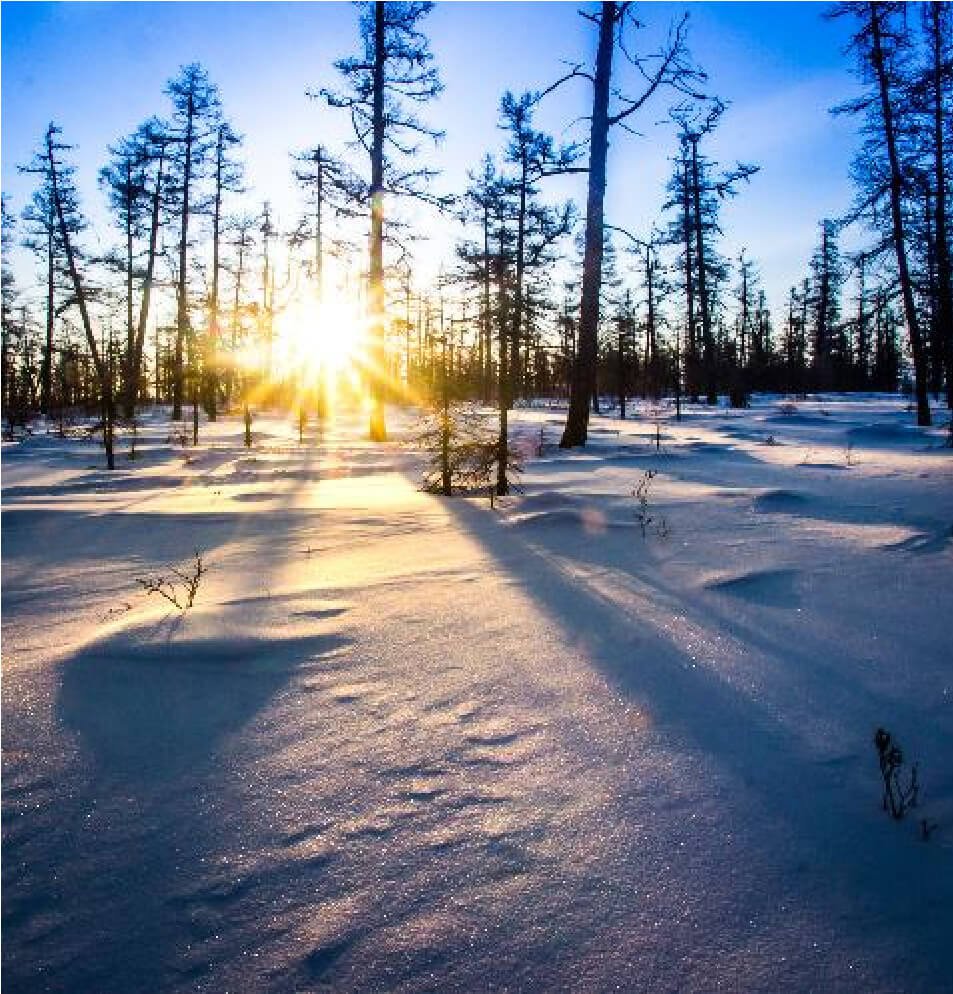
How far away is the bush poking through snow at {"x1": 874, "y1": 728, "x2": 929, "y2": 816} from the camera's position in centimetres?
126

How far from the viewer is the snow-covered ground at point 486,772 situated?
3.23 feet

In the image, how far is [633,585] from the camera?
2816 mm

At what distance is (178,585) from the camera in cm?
306

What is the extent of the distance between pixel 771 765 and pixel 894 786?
0.79 ft

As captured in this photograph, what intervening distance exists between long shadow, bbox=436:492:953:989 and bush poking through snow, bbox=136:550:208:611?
1533mm

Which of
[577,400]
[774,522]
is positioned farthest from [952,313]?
[774,522]

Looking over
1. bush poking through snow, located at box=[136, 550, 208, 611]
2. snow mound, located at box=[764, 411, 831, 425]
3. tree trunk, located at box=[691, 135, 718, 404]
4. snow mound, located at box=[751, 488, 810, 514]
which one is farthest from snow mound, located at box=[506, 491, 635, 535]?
tree trunk, located at box=[691, 135, 718, 404]

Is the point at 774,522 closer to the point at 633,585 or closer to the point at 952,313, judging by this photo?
the point at 633,585

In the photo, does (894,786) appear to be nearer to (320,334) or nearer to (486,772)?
(486,772)

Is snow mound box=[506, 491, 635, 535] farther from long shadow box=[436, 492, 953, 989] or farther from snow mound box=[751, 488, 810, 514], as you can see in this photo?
long shadow box=[436, 492, 953, 989]

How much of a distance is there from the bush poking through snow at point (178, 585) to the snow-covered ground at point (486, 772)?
2.8 inches

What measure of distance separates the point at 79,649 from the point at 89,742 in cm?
69

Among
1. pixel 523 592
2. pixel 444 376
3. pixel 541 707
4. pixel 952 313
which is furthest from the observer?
pixel 952 313

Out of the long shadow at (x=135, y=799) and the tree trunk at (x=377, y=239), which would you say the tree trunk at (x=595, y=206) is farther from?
the long shadow at (x=135, y=799)
